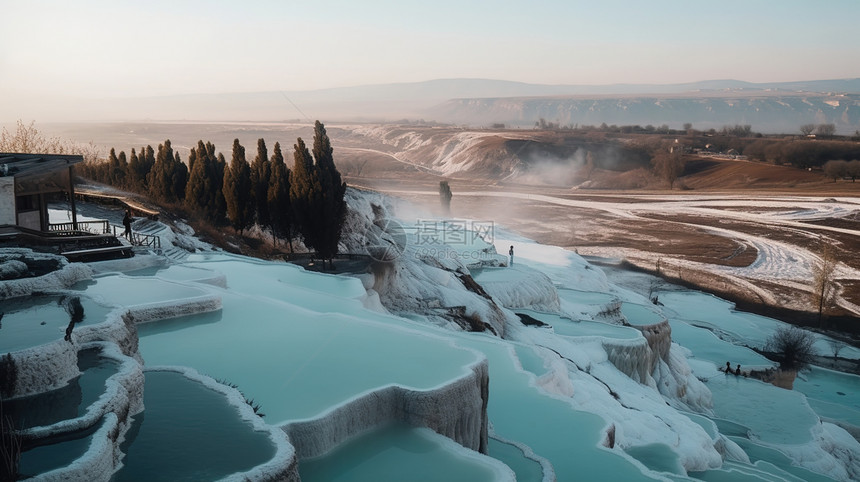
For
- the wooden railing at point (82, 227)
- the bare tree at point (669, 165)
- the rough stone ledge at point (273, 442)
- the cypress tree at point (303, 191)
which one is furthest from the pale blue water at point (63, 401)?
the bare tree at point (669, 165)

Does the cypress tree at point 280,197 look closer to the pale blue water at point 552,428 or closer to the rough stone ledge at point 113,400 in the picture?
the pale blue water at point 552,428

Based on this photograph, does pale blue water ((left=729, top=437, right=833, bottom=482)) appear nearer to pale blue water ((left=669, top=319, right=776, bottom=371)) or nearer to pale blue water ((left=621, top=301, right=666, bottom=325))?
pale blue water ((left=621, top=301, right=666, bottom=325))

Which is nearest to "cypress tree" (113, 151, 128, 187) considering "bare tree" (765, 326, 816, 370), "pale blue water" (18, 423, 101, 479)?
"pale blue water" (18, 423, 101, 479)

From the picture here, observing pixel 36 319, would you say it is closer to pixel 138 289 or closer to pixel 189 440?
pixel 189 440

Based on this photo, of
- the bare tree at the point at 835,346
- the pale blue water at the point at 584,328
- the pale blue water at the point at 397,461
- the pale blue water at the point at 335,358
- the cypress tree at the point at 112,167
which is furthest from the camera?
the cypress tree at the point at 112,167

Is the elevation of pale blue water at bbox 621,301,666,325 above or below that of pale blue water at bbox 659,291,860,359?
above

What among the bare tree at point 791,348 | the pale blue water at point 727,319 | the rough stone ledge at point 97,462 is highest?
the rough stone ledge at point 97,462
